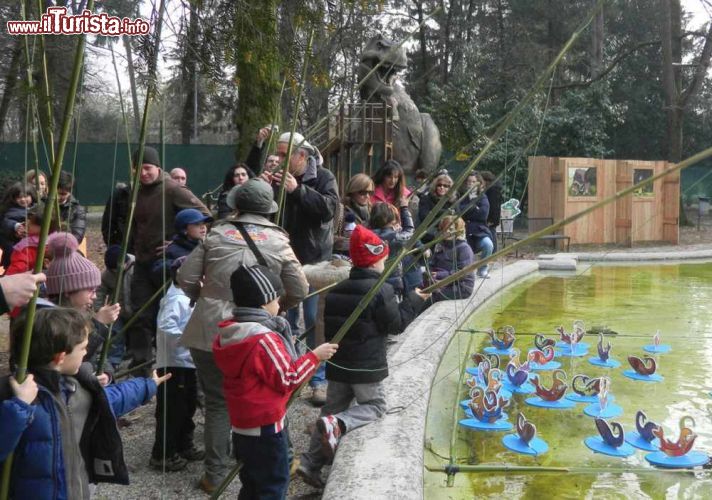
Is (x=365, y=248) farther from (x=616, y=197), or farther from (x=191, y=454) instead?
(x=616, y=197)

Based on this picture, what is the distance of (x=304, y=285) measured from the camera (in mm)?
3385

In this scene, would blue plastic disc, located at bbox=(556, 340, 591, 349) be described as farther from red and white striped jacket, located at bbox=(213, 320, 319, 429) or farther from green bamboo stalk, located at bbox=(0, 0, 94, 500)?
green bamboo stalk, located at bbox=(0, 0, 94, 500)

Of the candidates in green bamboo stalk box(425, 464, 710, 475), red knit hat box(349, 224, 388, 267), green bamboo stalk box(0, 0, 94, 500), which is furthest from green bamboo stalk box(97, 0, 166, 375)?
green bamboo stalk box(425, 464, 710, 475)

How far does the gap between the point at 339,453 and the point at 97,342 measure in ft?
3.37

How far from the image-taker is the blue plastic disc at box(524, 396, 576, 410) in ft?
14.5

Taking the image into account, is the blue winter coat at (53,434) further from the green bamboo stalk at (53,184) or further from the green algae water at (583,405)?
the green algae water at (583,405)

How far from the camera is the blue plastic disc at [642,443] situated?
12.3 feet

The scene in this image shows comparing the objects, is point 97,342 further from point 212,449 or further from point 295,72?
point 295,72

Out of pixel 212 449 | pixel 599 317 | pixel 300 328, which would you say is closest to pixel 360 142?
pixel 599 317

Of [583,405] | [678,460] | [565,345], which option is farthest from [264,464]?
[565,345]

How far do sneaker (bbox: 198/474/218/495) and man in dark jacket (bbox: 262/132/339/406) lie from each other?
111 centimetres

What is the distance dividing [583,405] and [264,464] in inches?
90.8

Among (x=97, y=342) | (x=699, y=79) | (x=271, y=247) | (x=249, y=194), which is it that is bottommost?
Answer: (x=97, y=342)

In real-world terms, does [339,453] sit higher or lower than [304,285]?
lower
